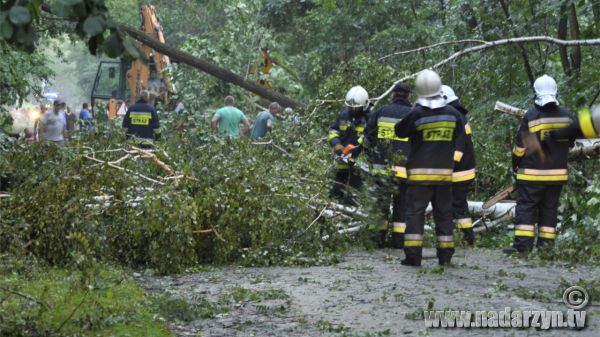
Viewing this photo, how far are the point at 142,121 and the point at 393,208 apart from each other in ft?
20.8

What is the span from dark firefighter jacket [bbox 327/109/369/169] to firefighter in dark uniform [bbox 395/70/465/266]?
265cm

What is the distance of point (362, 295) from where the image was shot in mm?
7430

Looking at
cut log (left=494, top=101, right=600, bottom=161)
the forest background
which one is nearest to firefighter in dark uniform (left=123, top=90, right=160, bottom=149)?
the forest background

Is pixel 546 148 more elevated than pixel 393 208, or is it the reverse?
pixel 546 148

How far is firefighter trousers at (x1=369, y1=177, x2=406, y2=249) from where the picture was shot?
10.1m

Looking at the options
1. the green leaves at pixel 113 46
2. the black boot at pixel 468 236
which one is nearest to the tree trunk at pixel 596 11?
the black boot at pixel 468 236

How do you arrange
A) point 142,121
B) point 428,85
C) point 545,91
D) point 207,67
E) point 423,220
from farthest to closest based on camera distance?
1. point 207,67
2. point 142,121
3. point 545,91
4. point 423,220
5. point 428,85

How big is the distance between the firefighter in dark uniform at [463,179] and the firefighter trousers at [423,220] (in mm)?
1144

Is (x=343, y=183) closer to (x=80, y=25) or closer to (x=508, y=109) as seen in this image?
(x=508, y=109)

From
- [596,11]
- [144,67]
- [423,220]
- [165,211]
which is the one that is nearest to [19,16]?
[165,211]

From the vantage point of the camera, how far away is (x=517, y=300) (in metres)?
7.00

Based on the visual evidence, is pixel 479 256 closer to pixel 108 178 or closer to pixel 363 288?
pixel 363 288

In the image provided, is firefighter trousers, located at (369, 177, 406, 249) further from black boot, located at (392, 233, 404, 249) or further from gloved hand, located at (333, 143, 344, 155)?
gloved hand, located at (333, 143, 344, 155)

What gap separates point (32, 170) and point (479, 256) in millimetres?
4447
